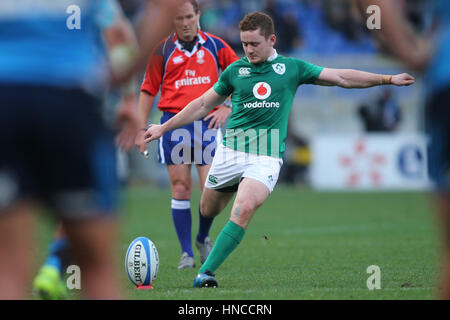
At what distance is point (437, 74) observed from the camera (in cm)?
313

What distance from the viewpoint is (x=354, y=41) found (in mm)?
23656

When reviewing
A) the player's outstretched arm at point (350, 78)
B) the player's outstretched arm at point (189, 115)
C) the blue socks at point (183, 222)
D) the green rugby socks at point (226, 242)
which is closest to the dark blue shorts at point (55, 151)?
the player's outstretched arm at point (189, 115)

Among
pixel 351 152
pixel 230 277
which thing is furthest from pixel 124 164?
pixel 230 277

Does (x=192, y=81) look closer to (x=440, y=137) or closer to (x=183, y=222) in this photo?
(x=183, y=222)

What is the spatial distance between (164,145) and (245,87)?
1775 millimetres

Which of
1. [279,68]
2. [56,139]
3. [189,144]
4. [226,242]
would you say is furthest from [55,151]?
[189,144]

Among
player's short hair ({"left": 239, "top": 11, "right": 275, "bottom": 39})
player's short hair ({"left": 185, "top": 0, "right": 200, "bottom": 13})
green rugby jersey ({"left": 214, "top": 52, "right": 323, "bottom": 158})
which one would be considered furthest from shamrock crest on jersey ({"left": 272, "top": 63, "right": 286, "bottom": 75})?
player's short hair ({"left": 185, "top": 0, "right": 200, "bottom": 13})

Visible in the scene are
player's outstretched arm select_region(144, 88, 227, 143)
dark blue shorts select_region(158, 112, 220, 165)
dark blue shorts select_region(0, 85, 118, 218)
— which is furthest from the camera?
dark blue shorts select_region(158, 112, 220, 165)

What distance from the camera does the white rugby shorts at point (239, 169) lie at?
6.11 meters

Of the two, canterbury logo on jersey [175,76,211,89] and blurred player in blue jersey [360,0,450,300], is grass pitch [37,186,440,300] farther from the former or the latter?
canterbury logo on jersey [175,76,211,89]

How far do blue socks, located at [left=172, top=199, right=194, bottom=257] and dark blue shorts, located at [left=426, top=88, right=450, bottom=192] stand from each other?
464 centimetres

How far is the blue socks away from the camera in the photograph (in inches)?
301

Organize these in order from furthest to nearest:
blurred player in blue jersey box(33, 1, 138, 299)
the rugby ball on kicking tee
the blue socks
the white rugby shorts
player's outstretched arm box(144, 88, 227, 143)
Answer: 1. the blue socks
2. the white rugby shorts
3. the rugby ball on kicking tee
4. player's outstretched arm box(144, 88, 227, 143)
5. blurred player in blue jersey box(33, 1, 138, 299)

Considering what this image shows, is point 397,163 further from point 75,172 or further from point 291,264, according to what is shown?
point 75,172
